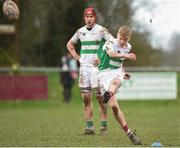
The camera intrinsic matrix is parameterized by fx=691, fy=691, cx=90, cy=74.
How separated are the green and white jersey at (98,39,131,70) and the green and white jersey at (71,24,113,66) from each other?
4.42ft

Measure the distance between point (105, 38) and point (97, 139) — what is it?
248cm

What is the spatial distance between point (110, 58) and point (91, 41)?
1.77 metres

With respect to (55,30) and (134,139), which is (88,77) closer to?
(134,139)

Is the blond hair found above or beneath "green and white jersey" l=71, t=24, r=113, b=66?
above

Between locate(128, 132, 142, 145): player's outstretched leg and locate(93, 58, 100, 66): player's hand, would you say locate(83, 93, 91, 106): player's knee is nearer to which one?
locate(93, 58, 100, 66): player's hand

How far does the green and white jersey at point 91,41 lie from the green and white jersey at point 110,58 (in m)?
1.35

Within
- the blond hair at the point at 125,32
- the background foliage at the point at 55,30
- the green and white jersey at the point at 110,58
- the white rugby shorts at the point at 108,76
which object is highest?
the blond hair at the point at 125,32

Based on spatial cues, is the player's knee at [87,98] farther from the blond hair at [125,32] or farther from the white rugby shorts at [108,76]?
the blond hair at [125,32]

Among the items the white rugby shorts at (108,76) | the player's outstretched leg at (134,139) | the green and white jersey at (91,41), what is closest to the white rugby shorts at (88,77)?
the green and white jersey at (91,41)

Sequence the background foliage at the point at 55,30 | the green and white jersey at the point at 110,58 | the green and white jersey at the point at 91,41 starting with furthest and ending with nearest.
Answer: the background foliage at the point at 55,30 < the green and white jersey at the point at 91,41 < the green and white jersey at the point at 110,58

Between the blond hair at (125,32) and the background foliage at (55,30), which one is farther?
the background foliage at (55,30)

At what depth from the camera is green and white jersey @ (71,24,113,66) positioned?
14078 millimetres

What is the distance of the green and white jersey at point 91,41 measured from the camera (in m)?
14.1

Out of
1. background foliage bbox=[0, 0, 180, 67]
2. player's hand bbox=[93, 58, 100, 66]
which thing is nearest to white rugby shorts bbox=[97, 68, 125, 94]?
player's hand bbox=[93, 58, 100, 66]
